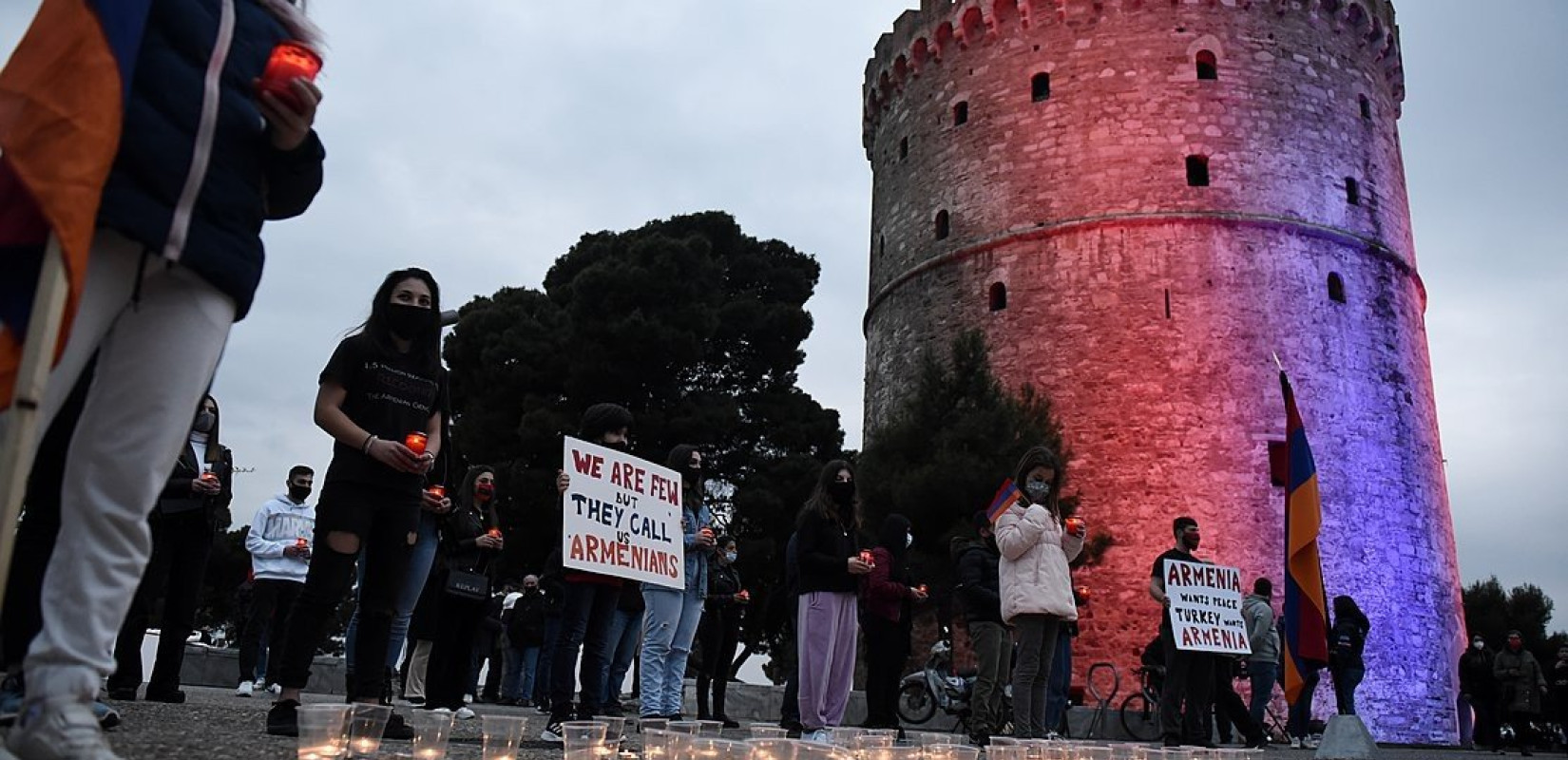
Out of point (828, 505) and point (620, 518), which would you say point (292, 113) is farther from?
point (828, 505)

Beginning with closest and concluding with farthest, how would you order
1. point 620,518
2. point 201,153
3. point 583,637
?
point 201,153, point 583,637, point 620,518

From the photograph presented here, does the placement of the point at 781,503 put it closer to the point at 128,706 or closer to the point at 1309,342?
the point at 1309,342

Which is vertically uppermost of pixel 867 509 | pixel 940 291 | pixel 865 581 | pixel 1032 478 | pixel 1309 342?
pixel 940 291

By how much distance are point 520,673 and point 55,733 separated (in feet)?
34.2

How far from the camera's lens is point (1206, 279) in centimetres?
2005

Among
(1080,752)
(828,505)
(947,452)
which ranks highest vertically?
(947,452)

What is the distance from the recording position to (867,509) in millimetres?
16547

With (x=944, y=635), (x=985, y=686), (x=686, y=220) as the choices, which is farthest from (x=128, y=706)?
(x=686, y=220)

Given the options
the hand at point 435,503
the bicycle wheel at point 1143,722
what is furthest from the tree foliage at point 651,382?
the hand at point 435,503

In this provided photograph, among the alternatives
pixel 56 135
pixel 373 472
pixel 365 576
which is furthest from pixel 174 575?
pixel 56 135

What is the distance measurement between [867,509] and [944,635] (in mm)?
2219

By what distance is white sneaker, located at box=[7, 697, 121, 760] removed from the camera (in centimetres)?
208

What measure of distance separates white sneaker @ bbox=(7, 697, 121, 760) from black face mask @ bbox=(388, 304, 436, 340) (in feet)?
7.79

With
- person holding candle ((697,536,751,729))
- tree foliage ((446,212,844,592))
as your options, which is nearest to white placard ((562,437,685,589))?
person holding candle ((697,536,751,729))
